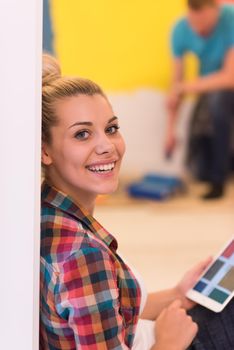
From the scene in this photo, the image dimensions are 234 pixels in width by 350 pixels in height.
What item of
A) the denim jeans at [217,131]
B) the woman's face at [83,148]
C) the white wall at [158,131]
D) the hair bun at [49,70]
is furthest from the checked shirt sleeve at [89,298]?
the white wall at [158,131]

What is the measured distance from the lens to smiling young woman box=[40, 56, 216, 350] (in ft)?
2.58

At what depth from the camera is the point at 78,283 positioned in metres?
0.78

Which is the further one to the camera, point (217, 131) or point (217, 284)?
point (217, 131)

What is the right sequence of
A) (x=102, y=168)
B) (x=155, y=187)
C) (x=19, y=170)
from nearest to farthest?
(x=19, y=170) < (x=102, y=168) < (x=155, y=187)

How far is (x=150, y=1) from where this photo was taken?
2701 millimetres

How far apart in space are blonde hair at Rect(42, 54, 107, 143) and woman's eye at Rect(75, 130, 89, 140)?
0.10 ft

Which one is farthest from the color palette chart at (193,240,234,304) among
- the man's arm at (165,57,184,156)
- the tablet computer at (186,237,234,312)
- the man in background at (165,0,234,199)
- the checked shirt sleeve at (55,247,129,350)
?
the man's arm at (165,57,184,156)

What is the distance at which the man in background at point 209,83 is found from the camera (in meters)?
2.53

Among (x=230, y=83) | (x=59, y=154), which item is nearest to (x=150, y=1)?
(x=230, y=83)

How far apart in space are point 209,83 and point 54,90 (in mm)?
1863

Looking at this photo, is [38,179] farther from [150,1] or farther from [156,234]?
[150,1]

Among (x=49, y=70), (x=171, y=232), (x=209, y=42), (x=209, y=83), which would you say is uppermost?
(x=209, y=42)

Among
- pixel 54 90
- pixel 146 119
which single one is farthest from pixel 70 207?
pixel 146 119

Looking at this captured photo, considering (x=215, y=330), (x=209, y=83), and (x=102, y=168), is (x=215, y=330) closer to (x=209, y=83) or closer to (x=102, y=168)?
(x=102, y=168)
